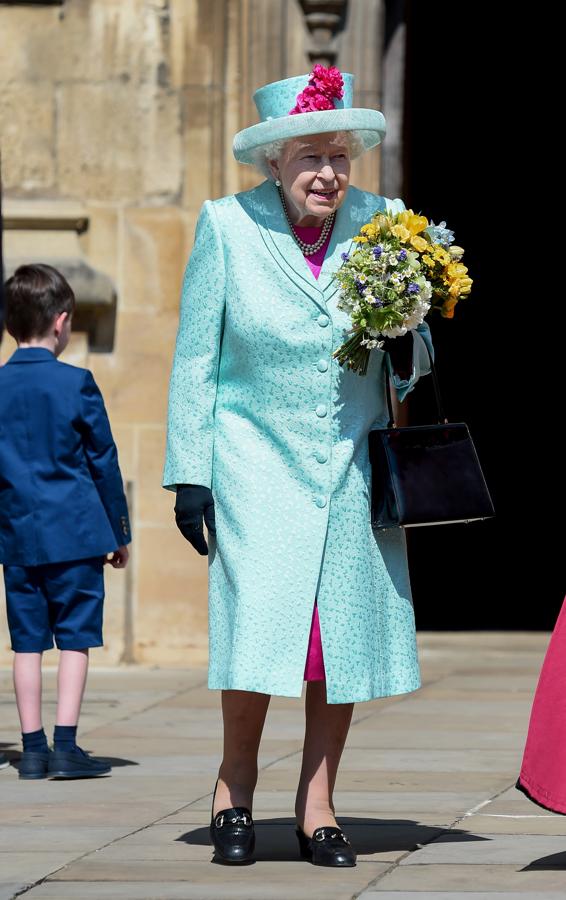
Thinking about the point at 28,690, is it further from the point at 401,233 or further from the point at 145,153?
the point at 145,153

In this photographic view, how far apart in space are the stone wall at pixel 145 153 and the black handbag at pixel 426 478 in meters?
4.29

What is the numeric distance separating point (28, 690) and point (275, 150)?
6.86ft

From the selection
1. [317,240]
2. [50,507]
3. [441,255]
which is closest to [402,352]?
[441,255]

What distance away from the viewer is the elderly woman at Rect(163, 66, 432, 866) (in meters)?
4.46

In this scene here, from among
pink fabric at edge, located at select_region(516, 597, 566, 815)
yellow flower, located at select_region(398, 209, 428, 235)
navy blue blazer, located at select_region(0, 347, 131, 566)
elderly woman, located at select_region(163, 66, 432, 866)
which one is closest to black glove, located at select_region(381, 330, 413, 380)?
elderly woman, located at select_region(163, 66, 432, 866)

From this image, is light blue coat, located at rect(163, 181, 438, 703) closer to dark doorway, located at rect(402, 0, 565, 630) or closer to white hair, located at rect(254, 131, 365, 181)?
white hair, located at rect(254, 131, 365, 181)

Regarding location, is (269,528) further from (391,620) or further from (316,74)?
(316,74)

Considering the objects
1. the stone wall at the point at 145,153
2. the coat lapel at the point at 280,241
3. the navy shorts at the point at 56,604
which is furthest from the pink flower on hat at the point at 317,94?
the stone wall at the point at 145,153

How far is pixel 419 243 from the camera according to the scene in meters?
4.55

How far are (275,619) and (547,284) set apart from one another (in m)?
13.2

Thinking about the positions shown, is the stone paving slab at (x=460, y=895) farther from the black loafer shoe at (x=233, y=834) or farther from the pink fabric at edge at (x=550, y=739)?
the black loafer shoe at (x=233, y=834)

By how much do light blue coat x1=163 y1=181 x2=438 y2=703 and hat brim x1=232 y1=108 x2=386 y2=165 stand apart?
0.17m

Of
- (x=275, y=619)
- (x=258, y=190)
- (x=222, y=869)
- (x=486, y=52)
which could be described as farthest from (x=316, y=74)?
(x=486, y=52)

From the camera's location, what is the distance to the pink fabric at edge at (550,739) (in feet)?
14.1
